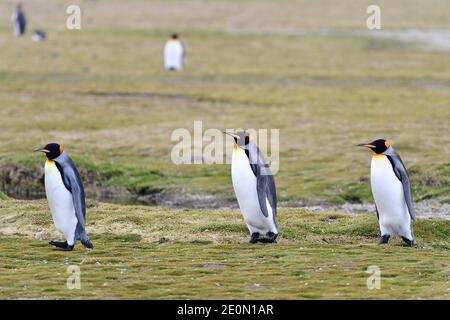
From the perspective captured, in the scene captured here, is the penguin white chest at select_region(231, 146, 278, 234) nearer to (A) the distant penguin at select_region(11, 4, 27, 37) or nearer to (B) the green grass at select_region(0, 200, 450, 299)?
(B) the green grass at select_region(0, 200, 450, 299)

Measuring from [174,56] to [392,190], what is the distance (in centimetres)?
3212

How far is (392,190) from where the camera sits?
1573cm

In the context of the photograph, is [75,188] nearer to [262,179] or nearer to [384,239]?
[262,179]

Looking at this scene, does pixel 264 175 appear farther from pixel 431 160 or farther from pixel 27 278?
pixel 431 160

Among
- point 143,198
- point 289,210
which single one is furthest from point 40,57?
point 289,210

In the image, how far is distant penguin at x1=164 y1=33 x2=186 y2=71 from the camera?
46500mm

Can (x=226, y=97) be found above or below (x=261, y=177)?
above

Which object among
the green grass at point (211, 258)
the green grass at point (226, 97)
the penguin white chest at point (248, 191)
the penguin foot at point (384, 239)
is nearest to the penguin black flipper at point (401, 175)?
the penguin foot at point (384, 239)

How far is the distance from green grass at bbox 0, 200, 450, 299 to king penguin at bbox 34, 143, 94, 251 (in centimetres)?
32

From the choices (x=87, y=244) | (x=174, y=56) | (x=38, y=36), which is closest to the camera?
(x=87, y=244)

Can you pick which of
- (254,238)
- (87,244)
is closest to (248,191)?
(254,238)

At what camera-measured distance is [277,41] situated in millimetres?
58812

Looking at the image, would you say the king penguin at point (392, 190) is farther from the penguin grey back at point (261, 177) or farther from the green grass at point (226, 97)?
the green grass at point (226, 97)
